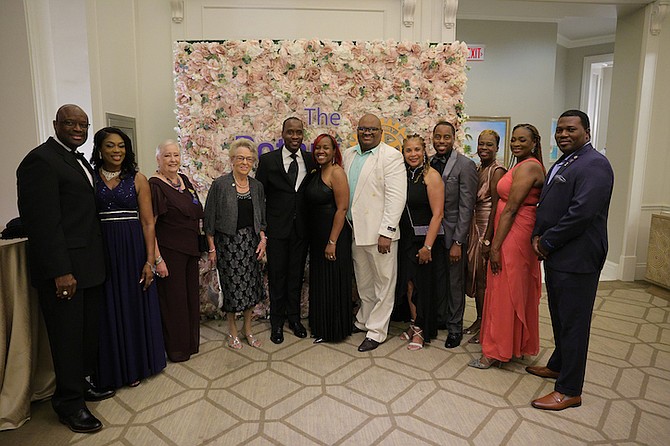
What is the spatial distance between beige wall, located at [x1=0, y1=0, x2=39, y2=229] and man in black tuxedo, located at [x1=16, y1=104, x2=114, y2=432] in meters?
1.34

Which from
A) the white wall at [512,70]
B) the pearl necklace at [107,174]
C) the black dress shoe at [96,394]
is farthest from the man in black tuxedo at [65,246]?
the white wall at [512,70]

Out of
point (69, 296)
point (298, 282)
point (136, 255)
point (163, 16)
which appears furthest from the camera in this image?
point (163, 16)

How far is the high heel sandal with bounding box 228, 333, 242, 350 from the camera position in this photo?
3.43 meters

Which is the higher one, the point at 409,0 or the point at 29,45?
the point at 409,0

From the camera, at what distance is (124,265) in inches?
107

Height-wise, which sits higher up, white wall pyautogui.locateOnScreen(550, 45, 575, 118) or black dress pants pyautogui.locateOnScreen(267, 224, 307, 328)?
white wall pyautogui.locateOnScreen(550, 45, 575, 118)

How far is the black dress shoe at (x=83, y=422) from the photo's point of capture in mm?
2367

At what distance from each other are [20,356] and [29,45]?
226 centimetres

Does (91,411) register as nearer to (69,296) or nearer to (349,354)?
(69,296)

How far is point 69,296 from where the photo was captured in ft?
7.67

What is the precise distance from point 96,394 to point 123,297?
599 millimetres

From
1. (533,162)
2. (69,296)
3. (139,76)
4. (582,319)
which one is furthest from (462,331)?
(139,76)

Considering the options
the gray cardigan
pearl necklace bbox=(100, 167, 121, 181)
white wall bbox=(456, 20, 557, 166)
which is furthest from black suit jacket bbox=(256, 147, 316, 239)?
white wall bbox=(456, 20, 557, 166)

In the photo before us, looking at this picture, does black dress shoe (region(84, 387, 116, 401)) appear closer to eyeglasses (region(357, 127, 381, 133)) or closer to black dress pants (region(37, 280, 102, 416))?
black dress pants (region(37, 280, 102, 416))
